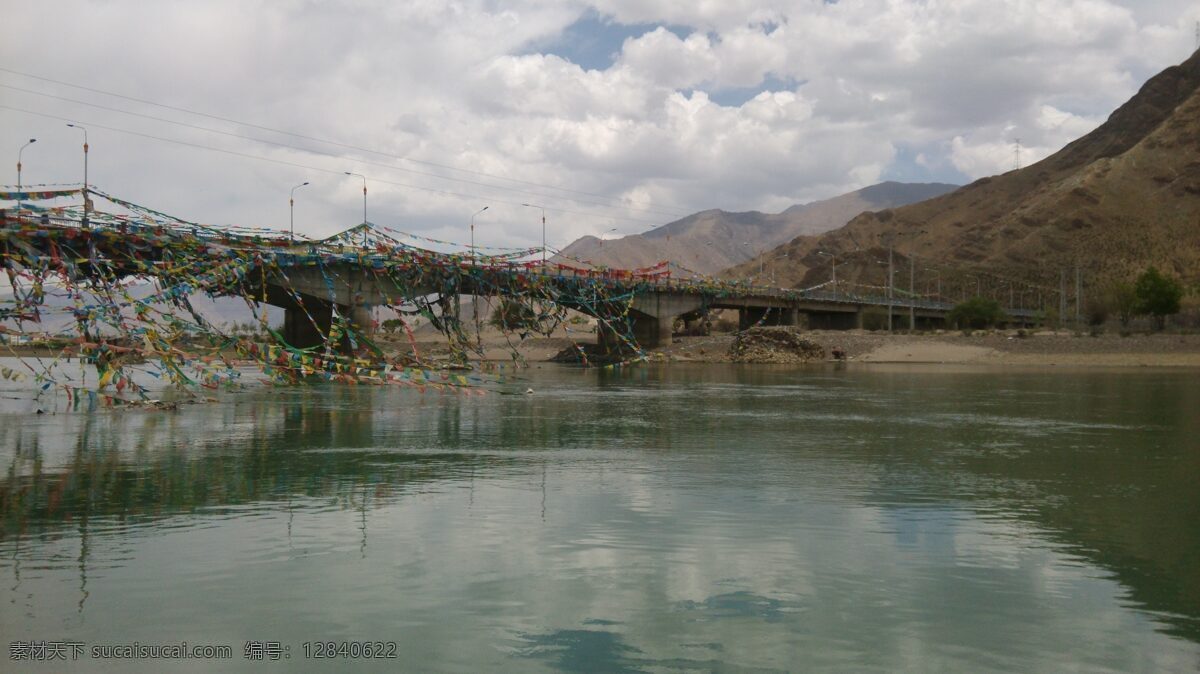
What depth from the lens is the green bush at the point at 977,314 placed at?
5039 inches

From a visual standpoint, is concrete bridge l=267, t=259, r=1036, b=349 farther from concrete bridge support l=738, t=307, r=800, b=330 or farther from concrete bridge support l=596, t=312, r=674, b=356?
concrete bridge support l=596, t=312, r=674, b=356

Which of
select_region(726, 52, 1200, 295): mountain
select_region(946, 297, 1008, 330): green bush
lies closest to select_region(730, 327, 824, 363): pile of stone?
select_region(946, 297, 1008, 330): green bush

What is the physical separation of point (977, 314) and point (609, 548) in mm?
126660

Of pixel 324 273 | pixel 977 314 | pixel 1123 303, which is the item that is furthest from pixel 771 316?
pixel 324 273

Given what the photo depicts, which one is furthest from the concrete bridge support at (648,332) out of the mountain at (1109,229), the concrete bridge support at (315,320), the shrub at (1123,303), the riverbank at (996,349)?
the mountain at (1109,229)

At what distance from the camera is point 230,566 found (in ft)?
36.7

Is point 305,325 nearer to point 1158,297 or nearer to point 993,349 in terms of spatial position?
point 993,349

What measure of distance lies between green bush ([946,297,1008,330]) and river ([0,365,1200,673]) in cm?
10851

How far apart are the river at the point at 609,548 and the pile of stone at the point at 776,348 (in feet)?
197

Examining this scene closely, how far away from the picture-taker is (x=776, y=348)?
86.7 m

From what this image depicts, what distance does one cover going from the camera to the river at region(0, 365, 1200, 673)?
29.0 feet

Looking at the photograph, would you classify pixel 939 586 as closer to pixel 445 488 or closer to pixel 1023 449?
pixel 445 488

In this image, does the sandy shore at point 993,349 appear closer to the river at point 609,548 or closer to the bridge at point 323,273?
the bridge at point 323,273

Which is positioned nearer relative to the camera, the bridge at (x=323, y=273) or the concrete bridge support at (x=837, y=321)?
the bridge at (x=323, y=273)
